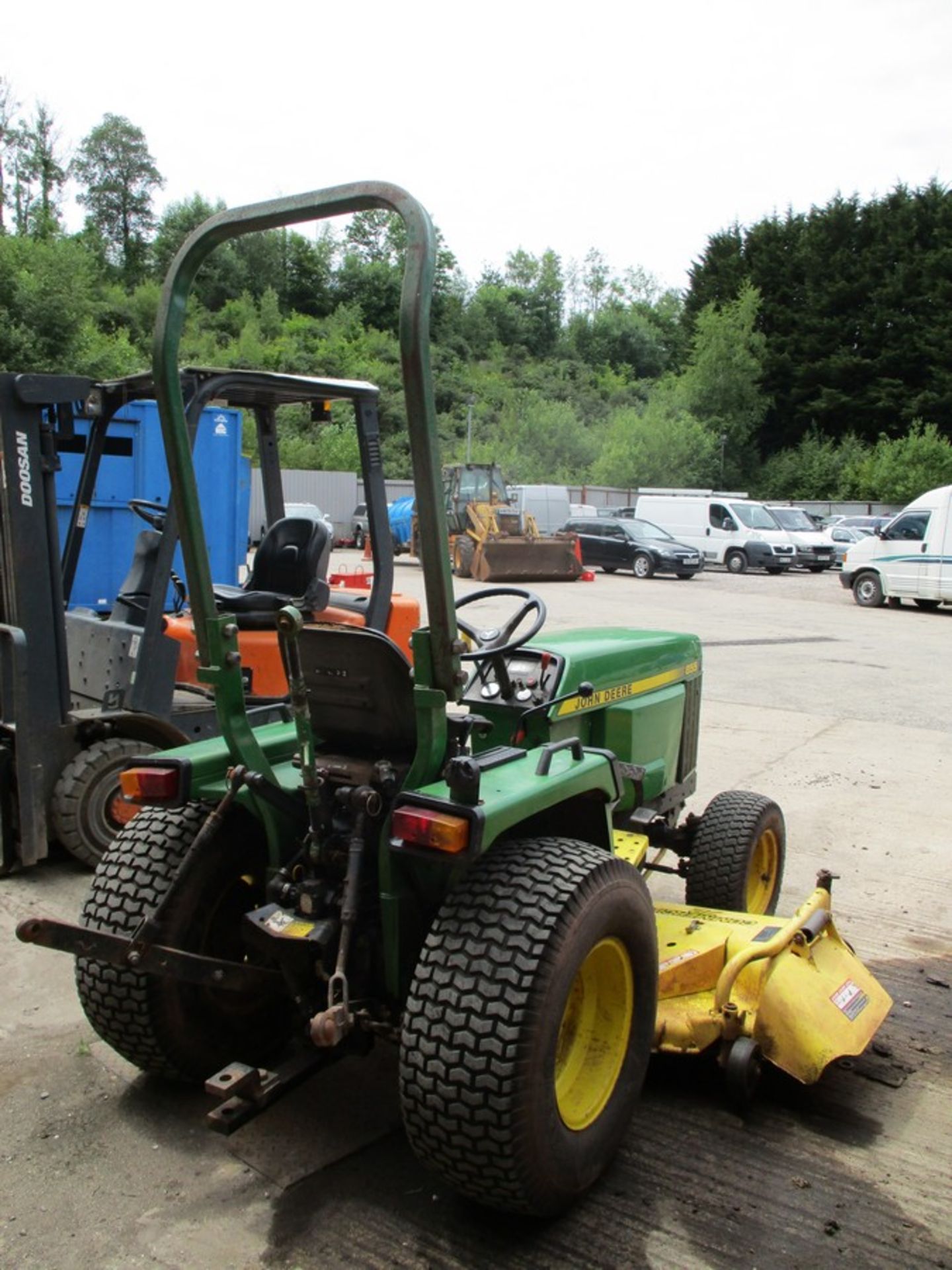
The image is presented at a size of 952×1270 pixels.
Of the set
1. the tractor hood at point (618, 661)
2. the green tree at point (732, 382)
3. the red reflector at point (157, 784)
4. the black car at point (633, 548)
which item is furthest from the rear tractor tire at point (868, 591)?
the green tree at point (732, 382)

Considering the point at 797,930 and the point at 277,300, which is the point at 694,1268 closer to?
the point at 797,930

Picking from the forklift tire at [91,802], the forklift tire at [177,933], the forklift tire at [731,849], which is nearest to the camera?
the forklift tire at [177,933]

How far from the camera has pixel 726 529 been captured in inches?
1088

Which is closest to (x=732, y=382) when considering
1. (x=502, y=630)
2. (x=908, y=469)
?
(x=908, y=469)

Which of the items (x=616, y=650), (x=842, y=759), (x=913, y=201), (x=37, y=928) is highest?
(x=913, y=201)

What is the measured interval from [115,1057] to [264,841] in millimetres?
907

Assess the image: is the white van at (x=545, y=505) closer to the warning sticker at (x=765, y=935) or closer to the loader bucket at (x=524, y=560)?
the loader bucket at (x=524, y=560)

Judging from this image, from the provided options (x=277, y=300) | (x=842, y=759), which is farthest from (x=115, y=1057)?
(x=277, y=300)

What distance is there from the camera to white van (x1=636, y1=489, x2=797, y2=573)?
87.9 ft

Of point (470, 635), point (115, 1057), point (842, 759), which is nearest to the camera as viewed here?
point (115, 1057)

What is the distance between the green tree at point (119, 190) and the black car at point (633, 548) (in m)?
50.4

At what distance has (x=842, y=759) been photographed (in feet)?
25.8

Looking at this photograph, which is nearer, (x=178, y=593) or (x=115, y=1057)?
(x=115, y=1057)

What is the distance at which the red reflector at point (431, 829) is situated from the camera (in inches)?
98.6
